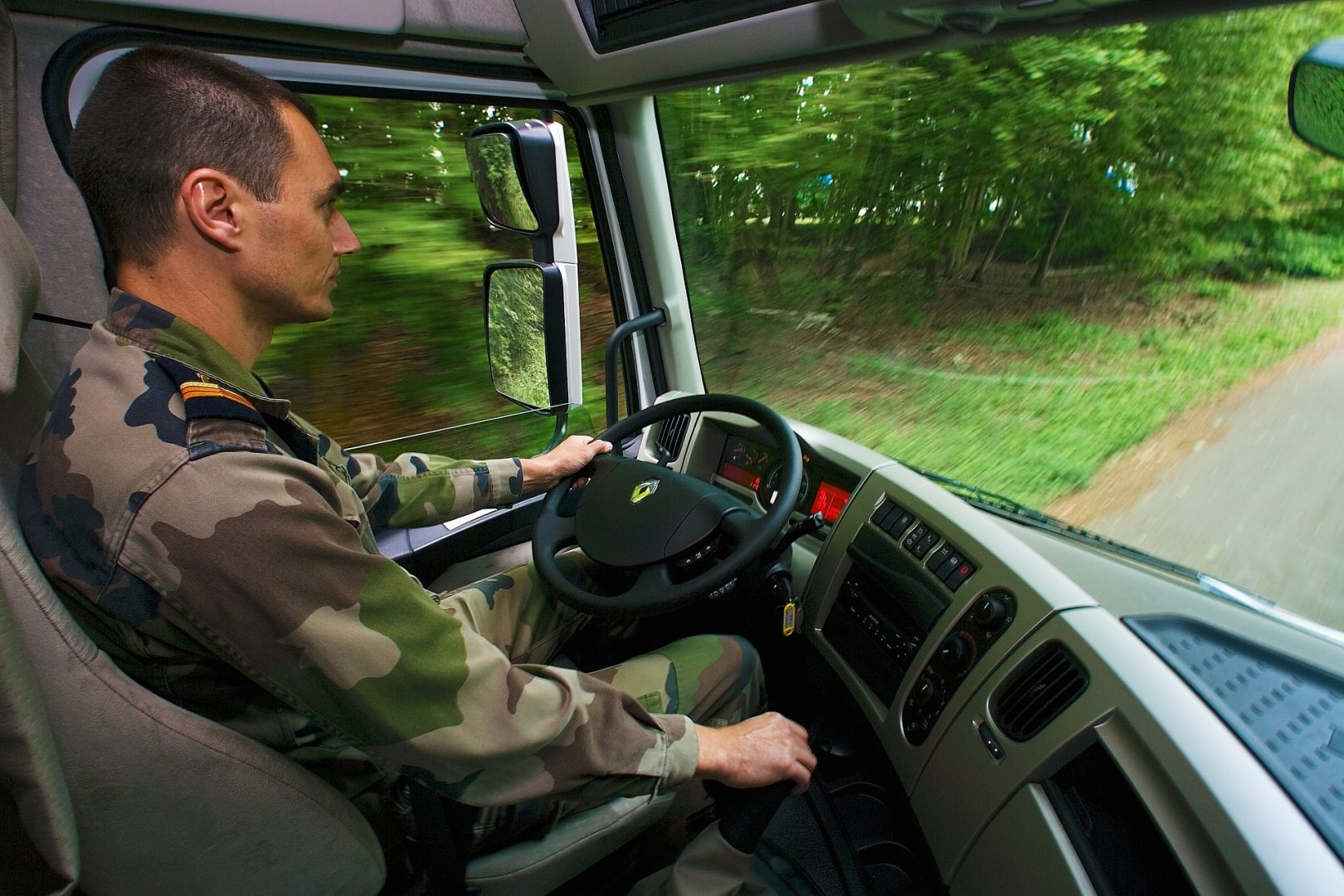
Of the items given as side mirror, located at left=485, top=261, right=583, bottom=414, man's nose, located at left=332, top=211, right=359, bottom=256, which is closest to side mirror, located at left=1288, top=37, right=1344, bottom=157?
man's nose, located at left=332, top=211, right=359, bottom=256

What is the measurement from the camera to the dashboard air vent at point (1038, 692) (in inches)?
44.3

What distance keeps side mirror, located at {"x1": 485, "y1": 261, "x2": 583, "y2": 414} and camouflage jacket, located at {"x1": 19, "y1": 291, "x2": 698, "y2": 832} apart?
3.85ft

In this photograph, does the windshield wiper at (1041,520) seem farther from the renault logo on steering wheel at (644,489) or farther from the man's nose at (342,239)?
the man's nose at (342,239)

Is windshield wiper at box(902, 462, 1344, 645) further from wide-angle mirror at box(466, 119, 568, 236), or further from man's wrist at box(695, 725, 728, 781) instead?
wide-angle mirror at box(466, 119, 568, 236)

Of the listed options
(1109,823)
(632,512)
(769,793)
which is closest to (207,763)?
(769,793)

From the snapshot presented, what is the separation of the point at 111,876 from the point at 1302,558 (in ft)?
5.70

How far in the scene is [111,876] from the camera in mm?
907

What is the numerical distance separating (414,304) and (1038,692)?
2.06 metres

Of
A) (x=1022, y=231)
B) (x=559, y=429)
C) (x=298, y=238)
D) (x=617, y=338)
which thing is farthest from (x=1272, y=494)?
(x=559, y=429)

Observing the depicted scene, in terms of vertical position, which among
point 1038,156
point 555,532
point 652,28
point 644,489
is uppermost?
point 652,28

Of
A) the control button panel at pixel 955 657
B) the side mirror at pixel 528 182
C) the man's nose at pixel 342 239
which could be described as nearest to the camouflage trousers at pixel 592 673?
the control button panel at pixel 955 657

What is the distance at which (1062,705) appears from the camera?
3.69 ft

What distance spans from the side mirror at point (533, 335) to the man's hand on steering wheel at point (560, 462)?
0.38 meters

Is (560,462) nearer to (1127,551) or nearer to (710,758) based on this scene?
(710,758)
